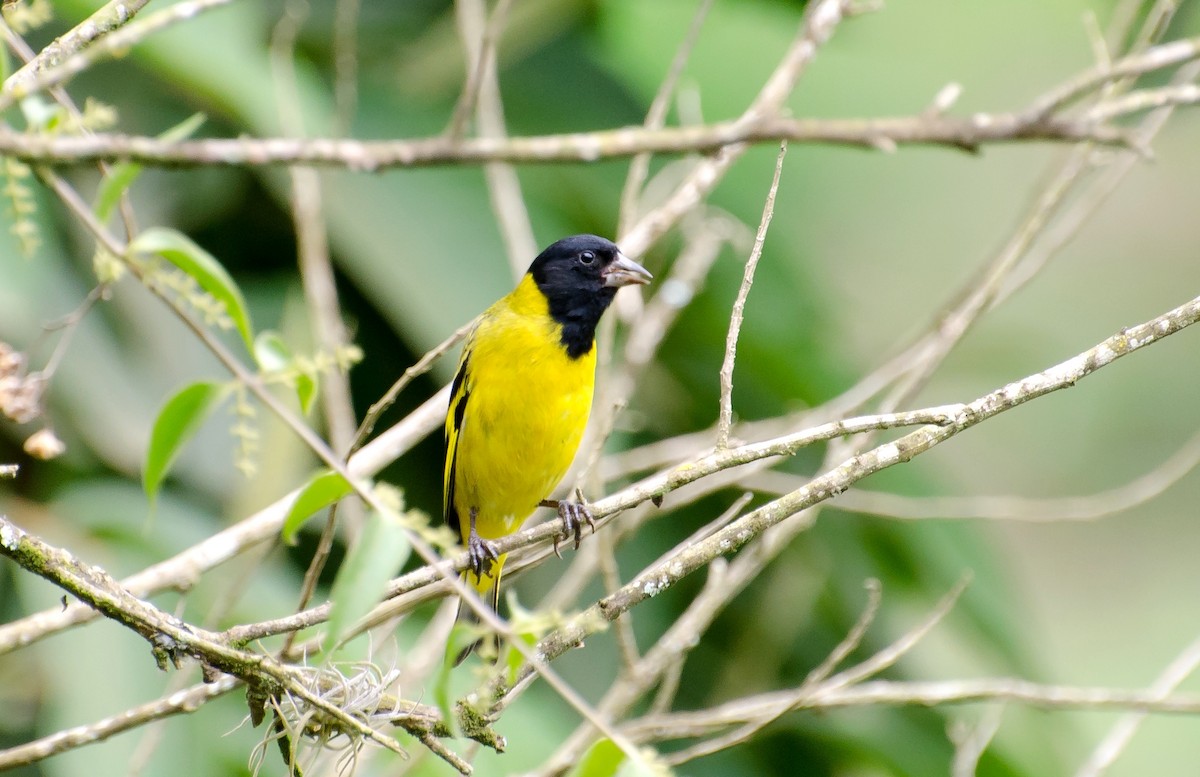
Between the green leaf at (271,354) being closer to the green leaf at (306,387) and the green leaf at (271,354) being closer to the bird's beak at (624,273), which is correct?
the green leaf at (306,387)

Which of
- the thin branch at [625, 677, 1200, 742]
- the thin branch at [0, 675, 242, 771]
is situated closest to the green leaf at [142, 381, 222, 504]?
the thin branch at [0, 675, 242, 771]

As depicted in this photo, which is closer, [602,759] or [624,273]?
[602,759]

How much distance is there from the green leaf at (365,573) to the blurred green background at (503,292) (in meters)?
1.87

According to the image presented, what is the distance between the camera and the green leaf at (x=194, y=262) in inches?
49.7

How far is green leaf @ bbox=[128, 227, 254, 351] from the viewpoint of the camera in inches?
49.7

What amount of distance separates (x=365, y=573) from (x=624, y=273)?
287 cm

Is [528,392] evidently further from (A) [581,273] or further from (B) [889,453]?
(B) [889,453]

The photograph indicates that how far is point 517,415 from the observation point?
3957 mm

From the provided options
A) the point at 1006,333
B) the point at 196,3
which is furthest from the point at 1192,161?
the point at 196,3

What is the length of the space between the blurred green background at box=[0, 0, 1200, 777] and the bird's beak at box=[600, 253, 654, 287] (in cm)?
62

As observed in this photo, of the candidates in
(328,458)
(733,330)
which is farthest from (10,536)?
(733,330)

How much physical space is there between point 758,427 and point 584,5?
314cm

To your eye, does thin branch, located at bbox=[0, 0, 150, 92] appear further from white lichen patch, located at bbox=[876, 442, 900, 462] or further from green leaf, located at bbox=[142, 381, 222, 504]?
white lichen patch, located at bbox=[876, 442, 900, 462]

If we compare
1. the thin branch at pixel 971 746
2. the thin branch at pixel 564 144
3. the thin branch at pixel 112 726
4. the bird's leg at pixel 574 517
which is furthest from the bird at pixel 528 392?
the thin branch at pixel 564 144
